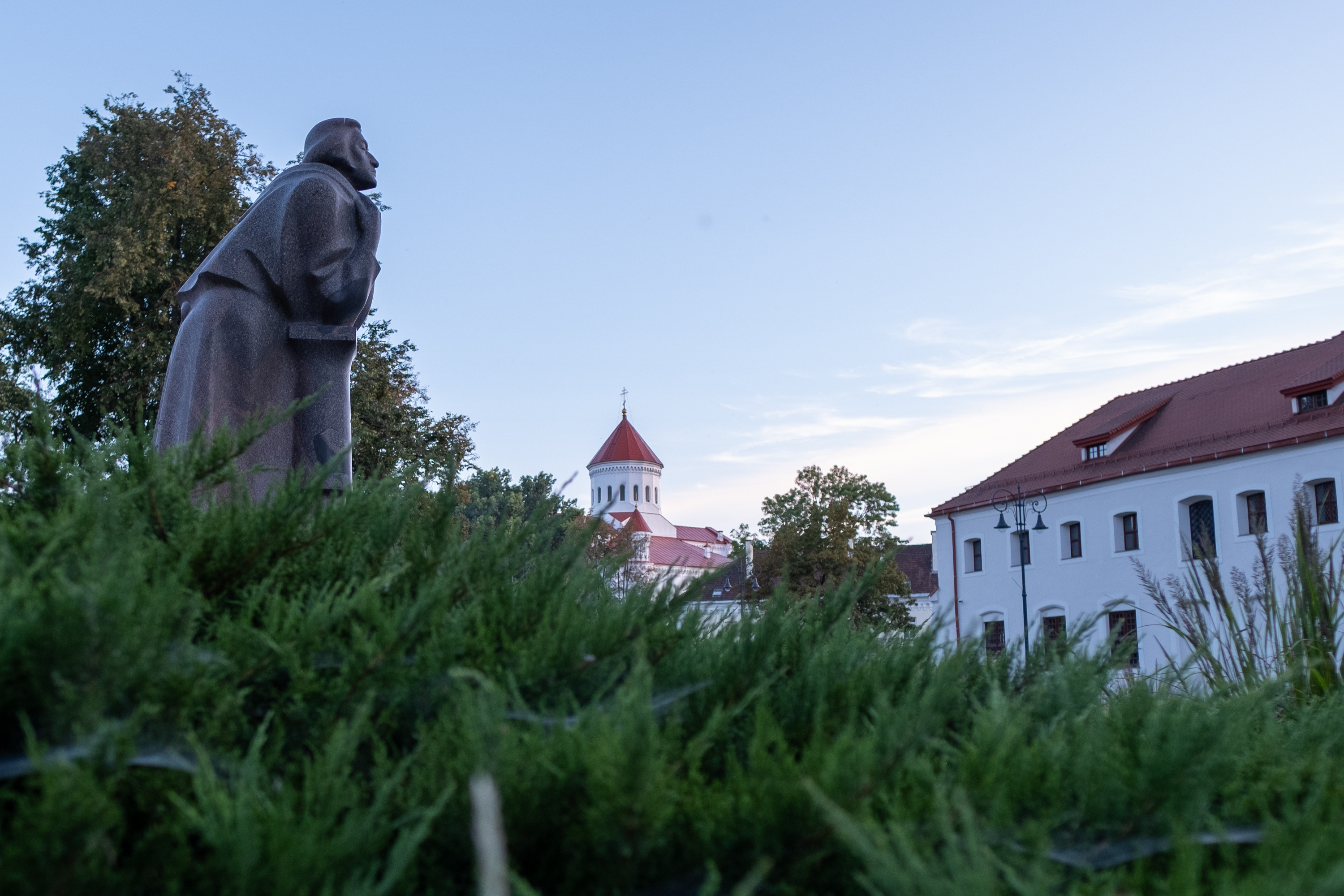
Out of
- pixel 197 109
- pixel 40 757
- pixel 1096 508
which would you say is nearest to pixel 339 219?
pixel 40 757

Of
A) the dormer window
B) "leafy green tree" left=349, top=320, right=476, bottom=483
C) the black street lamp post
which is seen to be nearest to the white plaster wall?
the black street lamp post

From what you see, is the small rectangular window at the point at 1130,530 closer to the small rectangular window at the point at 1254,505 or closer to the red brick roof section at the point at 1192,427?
the red brick roof section at the point at 1192,427

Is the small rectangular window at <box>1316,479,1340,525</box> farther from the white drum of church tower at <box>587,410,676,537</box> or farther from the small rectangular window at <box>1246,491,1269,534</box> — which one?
the white drum of church tower at <box>587,410,676,537</box>

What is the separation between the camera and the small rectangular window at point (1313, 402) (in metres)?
32.4

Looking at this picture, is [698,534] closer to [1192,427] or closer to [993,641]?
[1192,427]

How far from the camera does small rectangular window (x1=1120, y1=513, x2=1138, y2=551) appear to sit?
36.1m

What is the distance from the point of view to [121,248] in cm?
2267

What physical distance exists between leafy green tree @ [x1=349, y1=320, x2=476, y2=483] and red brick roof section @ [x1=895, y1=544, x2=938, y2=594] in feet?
119

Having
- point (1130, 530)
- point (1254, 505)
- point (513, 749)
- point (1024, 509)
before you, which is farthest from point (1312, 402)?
point (513, 749)

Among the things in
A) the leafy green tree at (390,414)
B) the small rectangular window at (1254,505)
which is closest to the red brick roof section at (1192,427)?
the small rectangular window at (1254,505)

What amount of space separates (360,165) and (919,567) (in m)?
65.1

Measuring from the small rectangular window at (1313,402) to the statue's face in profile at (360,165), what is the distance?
1326 inches

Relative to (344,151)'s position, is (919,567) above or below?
below

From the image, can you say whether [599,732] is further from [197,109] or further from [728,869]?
[197,109]
